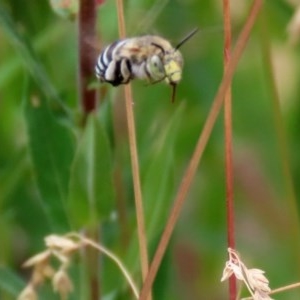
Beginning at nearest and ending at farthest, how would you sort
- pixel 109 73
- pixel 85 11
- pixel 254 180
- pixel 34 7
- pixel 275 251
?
pixel 109 73, pixel 85 11, pixel 34 7, pixel 275 251, pixel 254 180

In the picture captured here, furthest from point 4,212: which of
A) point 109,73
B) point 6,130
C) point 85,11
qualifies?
point 109,73

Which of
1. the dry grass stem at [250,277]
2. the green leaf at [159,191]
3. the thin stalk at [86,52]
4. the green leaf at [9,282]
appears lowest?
the dry grass stem at [250,277]

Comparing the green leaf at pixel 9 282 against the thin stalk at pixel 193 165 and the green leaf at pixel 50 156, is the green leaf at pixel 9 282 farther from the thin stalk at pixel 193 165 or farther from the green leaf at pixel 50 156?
the thin stalk at pixel 193 165

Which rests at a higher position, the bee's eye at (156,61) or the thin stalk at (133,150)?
the bee's eye at (156,61)

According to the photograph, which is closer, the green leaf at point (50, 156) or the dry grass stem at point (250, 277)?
the dry grass stem at point (250, 277)

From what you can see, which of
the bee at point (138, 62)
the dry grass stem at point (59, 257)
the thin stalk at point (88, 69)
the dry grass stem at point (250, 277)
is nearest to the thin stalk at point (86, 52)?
the thin stalk at point (88, 69)

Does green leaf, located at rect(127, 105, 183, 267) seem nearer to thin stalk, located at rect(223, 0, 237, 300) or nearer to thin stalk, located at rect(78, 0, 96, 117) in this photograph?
thin stalk, located at rect(78, 0, 96, 117)

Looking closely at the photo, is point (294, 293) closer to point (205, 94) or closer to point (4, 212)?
point (205, 94)
